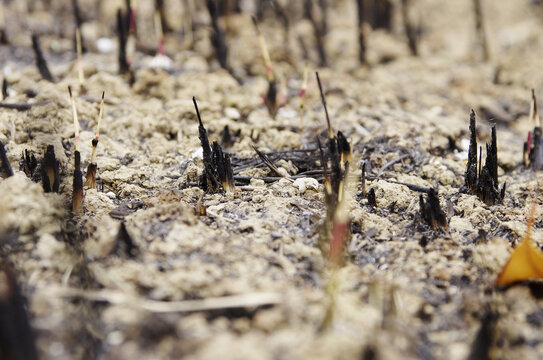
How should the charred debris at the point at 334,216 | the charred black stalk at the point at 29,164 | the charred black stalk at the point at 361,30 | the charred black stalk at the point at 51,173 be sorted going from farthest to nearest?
1. the charred black stalk at the point at 361,30
2. the charred black stalk at the point at 29,164
3. the charred black stalk at the point at 51,173
4. the charred debris at the point at 334,216

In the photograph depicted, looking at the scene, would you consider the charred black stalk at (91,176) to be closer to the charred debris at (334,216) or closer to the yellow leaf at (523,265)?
the charred debris at (334,216)

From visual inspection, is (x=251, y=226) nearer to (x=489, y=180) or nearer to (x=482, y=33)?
(x=489, y=180)

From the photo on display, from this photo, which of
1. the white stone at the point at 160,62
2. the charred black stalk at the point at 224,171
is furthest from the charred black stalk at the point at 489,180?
the white stone at the point at 160,62

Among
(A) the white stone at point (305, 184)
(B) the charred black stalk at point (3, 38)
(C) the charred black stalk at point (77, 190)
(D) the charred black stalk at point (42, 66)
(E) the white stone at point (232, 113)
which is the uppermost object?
(B) the charred black stalk at point (3, 38)

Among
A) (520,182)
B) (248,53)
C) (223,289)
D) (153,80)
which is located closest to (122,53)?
(153,80)

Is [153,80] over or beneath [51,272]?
over

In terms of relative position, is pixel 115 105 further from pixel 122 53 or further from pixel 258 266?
pixel 258 266

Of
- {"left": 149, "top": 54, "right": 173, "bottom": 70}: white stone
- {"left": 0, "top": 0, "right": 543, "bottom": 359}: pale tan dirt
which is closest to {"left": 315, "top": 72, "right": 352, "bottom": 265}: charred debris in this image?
{"left": 0, "top": 0, "right": 543, "bottom": 359}: pale tan dirt

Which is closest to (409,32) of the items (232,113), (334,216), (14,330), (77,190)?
(232,113)
